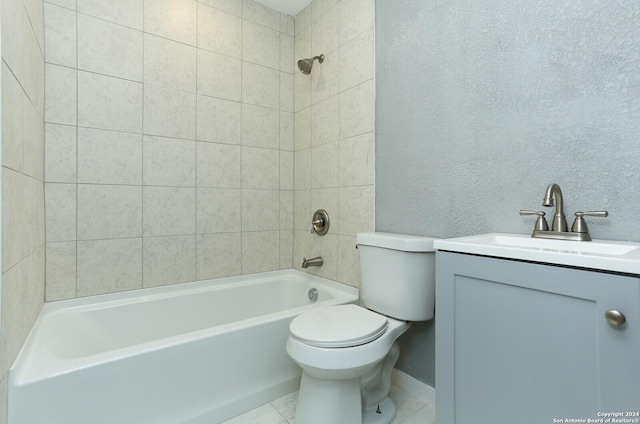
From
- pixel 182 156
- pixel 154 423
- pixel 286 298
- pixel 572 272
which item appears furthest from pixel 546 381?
pixel 182 156

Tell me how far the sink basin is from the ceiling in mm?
2072

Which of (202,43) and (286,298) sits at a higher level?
(202,43)

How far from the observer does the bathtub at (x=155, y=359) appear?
1072 mm

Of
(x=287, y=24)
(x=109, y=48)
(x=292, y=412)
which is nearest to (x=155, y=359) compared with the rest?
(x=292, y=412)

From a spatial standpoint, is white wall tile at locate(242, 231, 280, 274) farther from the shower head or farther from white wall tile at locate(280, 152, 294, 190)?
the shower head

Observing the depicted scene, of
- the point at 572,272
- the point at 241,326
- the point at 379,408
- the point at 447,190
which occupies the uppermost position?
the point at 447,190

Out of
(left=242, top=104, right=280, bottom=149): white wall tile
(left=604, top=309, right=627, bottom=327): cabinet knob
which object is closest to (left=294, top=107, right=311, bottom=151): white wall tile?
(left=242, top=104, right=280, bottom=149): white wall tile

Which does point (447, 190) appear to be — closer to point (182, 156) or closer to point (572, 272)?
point (572, 272)

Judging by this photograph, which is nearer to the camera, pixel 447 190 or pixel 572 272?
pixel 572 272

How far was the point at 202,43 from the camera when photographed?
6.61 ft

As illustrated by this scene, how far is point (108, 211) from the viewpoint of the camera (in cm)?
173

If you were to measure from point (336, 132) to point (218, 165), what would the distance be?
0.81 m

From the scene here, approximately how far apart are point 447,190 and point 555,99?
52 cm

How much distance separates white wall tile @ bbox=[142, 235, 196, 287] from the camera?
1.85 meters
